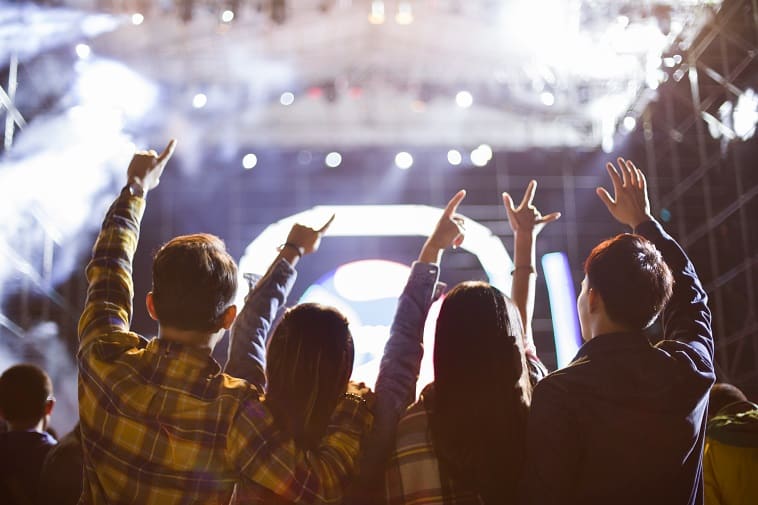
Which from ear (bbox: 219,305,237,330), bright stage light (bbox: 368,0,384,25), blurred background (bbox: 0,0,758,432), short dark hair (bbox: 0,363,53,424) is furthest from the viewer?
bright stage light (bbox: 368,0,384,25)

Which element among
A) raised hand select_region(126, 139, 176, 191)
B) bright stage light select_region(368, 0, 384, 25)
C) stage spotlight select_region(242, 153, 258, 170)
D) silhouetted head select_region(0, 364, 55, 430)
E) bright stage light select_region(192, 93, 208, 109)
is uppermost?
bright stage light select_region(368, 0, 384, 25)

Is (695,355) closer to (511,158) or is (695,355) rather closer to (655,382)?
(655,382)

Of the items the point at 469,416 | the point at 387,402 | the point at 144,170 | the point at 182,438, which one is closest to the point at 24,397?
the point at 144,170

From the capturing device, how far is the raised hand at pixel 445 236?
160 centimetres

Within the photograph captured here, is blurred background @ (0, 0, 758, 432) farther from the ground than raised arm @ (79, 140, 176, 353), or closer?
farther from the ground

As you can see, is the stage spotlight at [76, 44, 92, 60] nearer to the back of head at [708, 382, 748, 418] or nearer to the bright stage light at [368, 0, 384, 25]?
the bright stage light at [368, 0, 384, 25]

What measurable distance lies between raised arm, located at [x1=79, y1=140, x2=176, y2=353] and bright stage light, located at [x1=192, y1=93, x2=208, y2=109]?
20.5 feet

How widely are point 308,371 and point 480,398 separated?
0.30 meters

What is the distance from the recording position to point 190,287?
1.26m

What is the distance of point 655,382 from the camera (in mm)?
1365

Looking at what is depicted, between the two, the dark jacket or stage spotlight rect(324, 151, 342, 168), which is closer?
the dark jacket

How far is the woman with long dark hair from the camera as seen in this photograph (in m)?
1.27

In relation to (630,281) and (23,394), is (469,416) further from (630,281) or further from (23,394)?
(23,394)

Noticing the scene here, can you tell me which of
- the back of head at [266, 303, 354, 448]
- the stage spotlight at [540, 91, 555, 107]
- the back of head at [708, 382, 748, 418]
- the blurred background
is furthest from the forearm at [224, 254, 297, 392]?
the stage spotlight at [540, 91, 555, 107]
